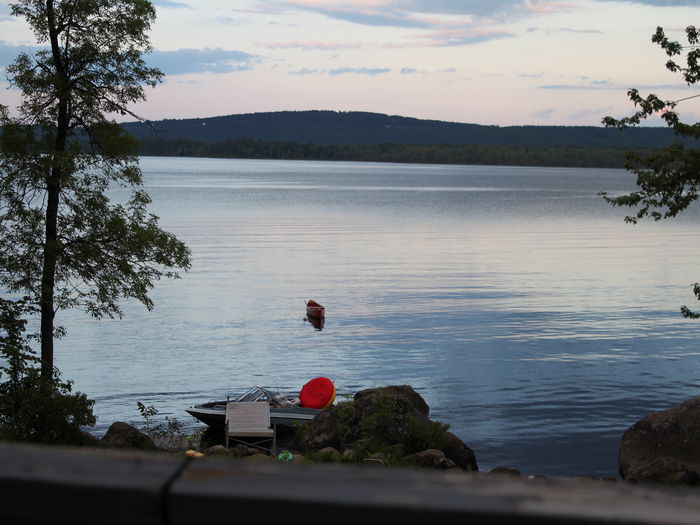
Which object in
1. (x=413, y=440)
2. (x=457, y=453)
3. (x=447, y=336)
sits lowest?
(x=447, y=336)

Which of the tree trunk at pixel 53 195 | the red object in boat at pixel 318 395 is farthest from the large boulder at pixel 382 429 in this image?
the tree trunk at pixel 53 195

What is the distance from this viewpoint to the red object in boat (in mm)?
24172

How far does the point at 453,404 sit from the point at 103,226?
38.1 feet

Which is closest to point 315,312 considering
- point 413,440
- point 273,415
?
point 273,415

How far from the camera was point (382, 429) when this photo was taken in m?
17.8

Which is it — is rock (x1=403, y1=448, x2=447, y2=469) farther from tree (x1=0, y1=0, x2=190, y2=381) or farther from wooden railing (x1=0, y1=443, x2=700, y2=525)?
wooden railing (x1=0, y1=443, x2=700, y2=525)

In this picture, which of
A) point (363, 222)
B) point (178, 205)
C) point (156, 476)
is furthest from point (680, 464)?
point (178, 205)

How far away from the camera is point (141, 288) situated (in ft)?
74.0

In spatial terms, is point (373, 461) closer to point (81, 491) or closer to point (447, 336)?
point (81, 491)

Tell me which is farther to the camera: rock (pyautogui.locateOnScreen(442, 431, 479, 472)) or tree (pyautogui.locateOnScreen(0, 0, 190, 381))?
tree (pyautogui.locateOnScreen(0, 0, 190, 381))

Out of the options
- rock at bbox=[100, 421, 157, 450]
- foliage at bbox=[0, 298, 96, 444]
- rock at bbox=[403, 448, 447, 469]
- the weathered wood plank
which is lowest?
rock at bbox=[100, 421, 157, 450]

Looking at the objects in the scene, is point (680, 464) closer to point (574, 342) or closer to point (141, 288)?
point (141, 288)

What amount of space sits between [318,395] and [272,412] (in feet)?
5.87

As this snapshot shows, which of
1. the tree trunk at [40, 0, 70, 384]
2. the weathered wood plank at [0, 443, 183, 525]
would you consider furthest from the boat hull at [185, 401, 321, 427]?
the weathered wood plank at [0, 443, 183, 525]
